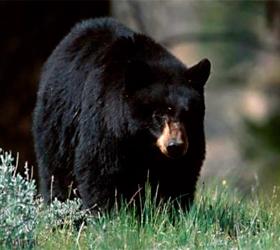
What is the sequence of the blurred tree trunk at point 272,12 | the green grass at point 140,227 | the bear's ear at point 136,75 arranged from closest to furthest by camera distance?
the green grass at point 140,227
the bear's ear at point 136,75
the blurred tree trunk at point 272,12

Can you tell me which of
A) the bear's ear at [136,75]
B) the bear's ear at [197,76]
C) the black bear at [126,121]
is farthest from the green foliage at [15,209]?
the bear's ear at [197,76]

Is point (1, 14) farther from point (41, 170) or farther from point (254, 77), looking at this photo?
point (254, 77)

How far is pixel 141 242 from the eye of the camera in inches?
293

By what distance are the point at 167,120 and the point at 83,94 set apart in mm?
843

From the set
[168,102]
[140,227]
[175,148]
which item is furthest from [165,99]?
[140,227]

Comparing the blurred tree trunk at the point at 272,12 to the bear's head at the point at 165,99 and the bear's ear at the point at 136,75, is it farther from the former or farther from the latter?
the bear's ear at the point at 136,75

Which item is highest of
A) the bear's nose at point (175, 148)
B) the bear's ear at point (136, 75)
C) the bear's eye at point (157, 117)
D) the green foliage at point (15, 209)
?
the bear's ear at point (136, 75)

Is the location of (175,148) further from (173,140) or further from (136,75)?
(136,75)

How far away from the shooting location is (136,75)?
8.22m

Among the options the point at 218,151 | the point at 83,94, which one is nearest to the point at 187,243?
the point at 83,94

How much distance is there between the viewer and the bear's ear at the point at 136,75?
26.9 ft

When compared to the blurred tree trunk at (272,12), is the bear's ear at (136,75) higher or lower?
higher

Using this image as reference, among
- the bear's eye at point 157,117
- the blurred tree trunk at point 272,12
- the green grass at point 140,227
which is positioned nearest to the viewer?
the green grass at point 140,227

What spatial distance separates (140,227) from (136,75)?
981mm
